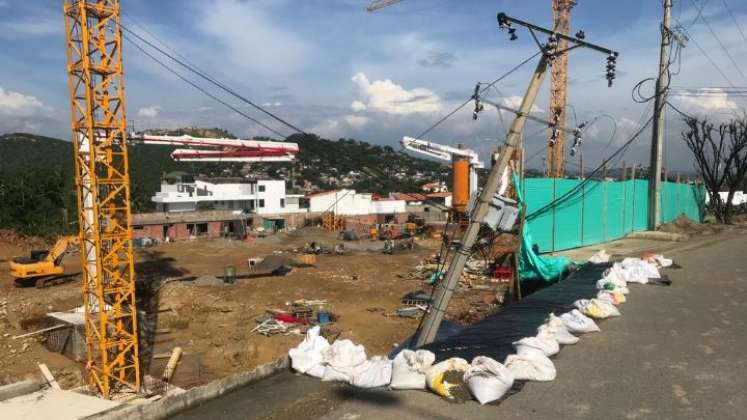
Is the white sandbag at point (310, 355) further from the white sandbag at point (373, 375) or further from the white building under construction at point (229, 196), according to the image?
the white building under construction at point (229, 196)

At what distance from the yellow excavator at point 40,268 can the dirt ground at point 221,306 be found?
27.8 inches

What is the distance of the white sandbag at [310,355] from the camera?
673 cm

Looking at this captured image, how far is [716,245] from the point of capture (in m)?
19.7

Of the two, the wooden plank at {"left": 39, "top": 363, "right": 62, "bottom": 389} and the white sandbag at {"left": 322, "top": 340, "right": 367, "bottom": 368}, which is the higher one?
the white sandbag at {"left": 322, "top": 340, "right": 367, "bottom": 368}

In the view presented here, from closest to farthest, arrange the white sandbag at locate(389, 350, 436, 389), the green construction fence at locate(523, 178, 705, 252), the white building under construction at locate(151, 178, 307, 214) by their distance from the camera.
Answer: the white sandbag at locate(389, 350, 436, 389)
the green construction fence at locate(523, 178, 705, 252)
the white building under construction at locate(151, 178, 307, 214)

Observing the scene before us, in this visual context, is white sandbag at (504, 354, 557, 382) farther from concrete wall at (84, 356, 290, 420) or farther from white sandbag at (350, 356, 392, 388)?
concrete wall at (84, 356, 290, 420)

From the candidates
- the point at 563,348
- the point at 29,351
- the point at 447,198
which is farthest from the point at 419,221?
the point at 563,348

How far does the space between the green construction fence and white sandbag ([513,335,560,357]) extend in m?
8.42

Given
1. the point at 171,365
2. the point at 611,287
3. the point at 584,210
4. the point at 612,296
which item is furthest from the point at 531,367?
the point at 584,210

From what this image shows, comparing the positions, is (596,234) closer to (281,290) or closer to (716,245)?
(716,245)

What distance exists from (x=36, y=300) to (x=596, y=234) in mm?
22230

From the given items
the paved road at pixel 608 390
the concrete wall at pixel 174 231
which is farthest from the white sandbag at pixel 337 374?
the concrete wall at pixel 174 231

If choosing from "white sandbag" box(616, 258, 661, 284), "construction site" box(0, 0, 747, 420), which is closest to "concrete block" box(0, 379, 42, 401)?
"construction site" box(0, 0, 747, 420)

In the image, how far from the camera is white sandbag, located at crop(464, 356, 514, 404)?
5.59 metres
